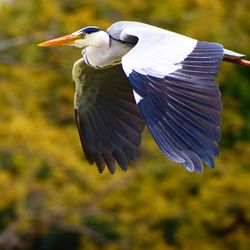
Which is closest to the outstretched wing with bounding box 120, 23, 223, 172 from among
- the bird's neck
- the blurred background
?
the bird's neck

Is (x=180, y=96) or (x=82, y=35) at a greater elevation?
(x=180, y=96)

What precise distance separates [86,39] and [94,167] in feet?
18.6

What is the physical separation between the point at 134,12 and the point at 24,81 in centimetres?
149

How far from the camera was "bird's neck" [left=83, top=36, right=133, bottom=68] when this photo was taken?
21.7ft

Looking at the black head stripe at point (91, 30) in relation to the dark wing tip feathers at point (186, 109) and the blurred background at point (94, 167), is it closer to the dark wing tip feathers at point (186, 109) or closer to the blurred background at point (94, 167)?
the dark wing tip feathers at point (186, 109)

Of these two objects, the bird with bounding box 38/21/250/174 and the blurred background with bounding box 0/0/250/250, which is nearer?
the bird with bounding box 38/21/250/174

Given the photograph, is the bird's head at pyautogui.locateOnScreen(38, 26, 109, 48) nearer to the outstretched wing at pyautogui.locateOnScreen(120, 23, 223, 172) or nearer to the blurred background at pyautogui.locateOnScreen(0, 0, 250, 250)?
the outstretched wing at pyautogui.locateOnScreen(120, 23, 223, 172)

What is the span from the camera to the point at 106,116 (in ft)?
22.9

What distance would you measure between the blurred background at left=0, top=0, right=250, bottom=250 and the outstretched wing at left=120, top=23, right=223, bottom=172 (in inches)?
235

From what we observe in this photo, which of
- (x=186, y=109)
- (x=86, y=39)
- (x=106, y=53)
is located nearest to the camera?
(x=186, y=109)

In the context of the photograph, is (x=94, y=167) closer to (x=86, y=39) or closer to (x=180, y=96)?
(x=86, y=39)

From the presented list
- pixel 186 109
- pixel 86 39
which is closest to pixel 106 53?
pixel 86 39

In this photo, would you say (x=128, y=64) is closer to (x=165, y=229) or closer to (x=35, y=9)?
(x=35, y=9)

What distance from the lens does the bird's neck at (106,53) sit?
261 inches
